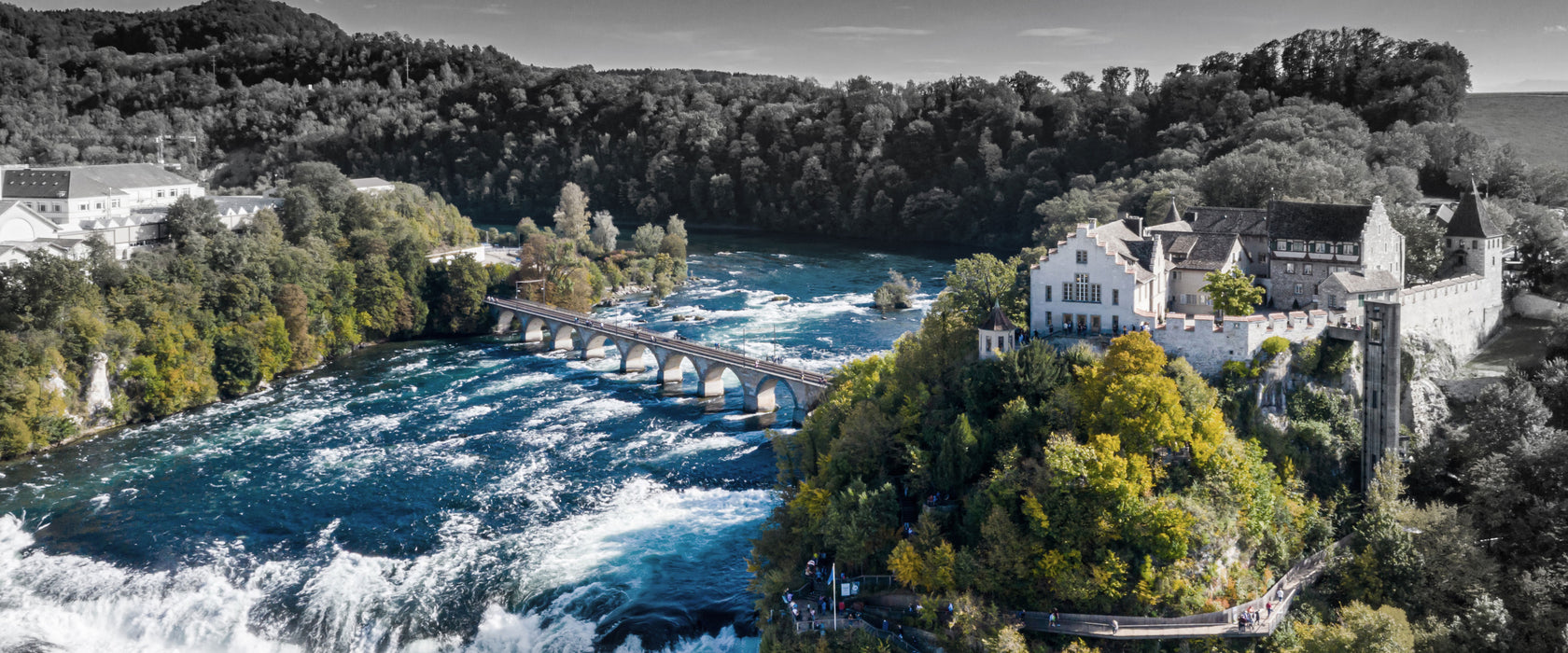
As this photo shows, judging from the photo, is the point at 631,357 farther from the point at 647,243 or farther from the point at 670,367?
the point at 647,243

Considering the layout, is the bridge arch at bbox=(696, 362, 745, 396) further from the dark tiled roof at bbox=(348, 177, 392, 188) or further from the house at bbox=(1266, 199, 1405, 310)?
the dark tiled roof at bbox=(348, 177, 392, 188)

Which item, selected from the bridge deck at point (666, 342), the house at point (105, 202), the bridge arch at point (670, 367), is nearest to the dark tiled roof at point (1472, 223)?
the bridge deck at point (666, 342)

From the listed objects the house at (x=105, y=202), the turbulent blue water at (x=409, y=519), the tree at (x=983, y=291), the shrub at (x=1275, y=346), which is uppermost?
the house at (x=105, y=202)

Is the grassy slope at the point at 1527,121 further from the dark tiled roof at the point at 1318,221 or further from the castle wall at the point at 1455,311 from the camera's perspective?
the dark tiled roof at the point at 1318,221

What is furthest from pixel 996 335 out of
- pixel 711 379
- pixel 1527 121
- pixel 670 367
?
pixel 1527 121

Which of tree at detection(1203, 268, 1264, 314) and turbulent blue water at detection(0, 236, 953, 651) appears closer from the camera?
turbulent blue water at detection(0, 236, 953, 651)

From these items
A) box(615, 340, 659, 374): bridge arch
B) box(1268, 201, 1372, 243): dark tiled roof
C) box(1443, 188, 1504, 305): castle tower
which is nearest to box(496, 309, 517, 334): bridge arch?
box(615, 340, 659, 374): bridge arch
